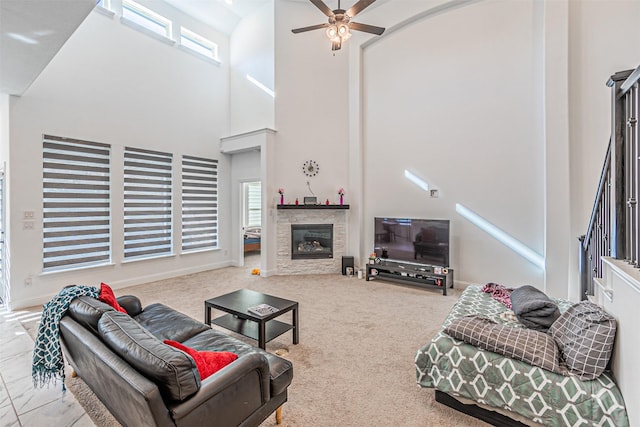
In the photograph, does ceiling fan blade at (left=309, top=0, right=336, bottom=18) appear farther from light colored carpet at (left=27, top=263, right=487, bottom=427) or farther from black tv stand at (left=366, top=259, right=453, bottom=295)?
black tv stand at (left=366, top=259, right=453, bottom=295)

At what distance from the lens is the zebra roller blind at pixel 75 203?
427 centimetres

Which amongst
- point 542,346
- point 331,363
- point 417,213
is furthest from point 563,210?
point 331,363

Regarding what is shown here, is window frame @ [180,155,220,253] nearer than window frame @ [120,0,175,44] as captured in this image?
No

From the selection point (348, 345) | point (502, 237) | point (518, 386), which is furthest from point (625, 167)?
point (502, 237)

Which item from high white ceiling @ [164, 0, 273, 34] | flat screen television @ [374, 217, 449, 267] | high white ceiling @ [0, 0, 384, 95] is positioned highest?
high white ceiling @ [164, 0, 273, 34]

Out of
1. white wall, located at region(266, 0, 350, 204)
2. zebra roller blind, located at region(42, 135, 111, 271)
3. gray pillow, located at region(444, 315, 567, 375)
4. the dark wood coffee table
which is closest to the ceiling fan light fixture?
white wall, located at region(266, 0, 350, 204)

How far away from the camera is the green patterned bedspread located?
5.11 ft

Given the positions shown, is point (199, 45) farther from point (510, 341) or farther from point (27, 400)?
point (510, 341)

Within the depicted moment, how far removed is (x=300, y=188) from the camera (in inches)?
241

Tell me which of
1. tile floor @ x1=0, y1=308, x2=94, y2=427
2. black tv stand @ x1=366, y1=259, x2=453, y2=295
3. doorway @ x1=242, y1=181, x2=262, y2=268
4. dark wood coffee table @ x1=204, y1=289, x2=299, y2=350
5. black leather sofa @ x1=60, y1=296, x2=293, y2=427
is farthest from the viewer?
doorway @ x1=242, y1=181, x2=262, y2=268

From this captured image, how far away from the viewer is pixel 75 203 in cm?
452

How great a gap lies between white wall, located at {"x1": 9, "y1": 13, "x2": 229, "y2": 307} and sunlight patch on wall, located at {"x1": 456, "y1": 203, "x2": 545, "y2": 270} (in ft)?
16.9

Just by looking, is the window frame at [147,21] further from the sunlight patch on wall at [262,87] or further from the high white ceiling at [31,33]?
the high white ceiling at [31,33]

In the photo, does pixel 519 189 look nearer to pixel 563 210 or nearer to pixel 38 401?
pixel 563 210
